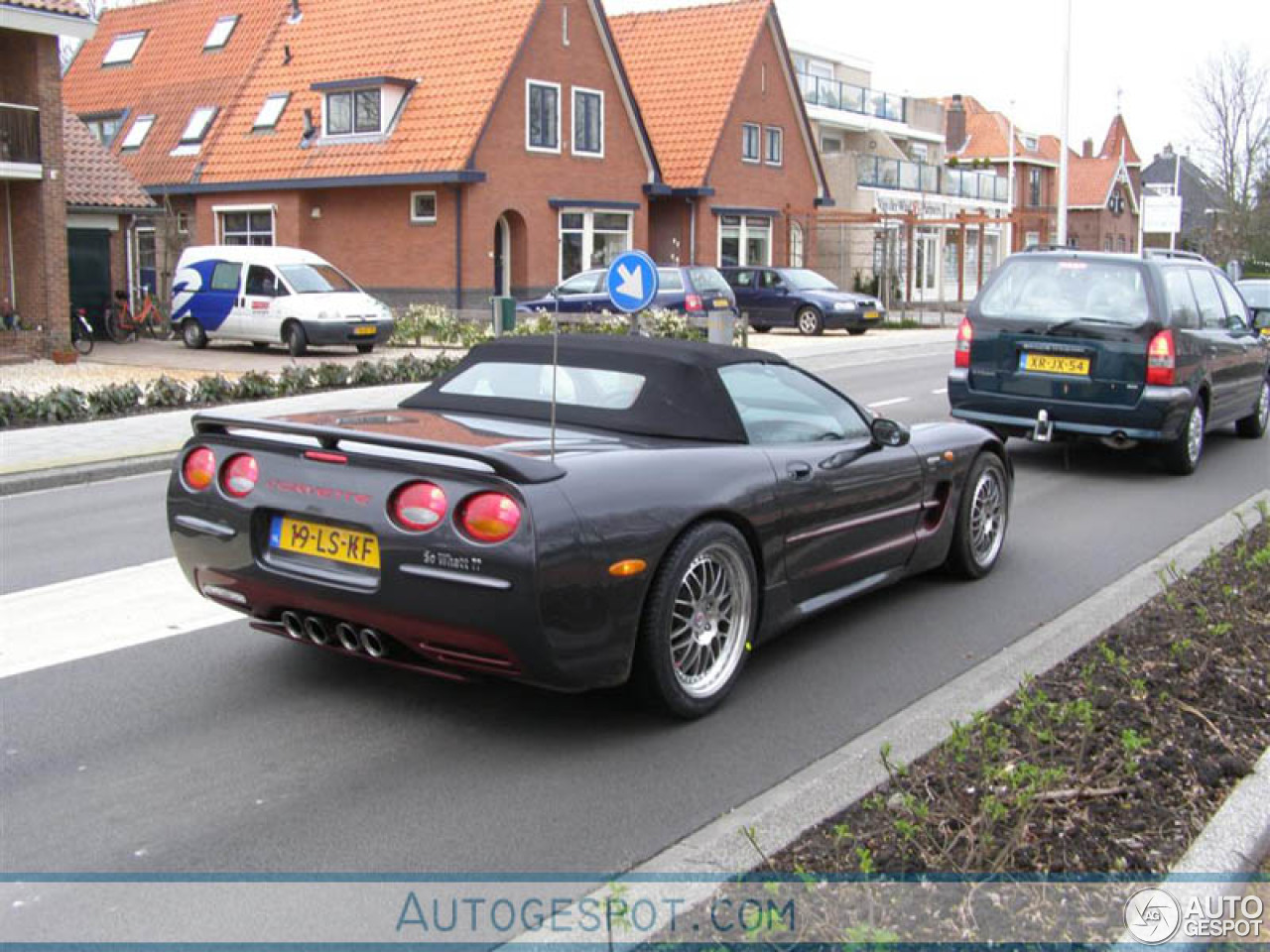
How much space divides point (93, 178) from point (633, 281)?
15984mm

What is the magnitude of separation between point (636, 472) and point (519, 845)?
145cm

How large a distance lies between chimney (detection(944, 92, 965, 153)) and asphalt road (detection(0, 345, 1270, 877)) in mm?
74295

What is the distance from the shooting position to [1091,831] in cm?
387

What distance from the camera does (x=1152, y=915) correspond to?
3.38 metres

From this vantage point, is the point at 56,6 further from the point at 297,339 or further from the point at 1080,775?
the point at 1080,775

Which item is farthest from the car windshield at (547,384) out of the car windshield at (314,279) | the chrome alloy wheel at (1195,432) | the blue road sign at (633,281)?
the car windshield at (314,279)

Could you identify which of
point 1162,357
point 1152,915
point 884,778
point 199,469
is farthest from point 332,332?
point 1152,915

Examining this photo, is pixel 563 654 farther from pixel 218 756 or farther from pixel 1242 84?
pixel 1242 84

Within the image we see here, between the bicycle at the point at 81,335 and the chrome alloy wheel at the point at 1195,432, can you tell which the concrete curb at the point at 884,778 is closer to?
the chrome alloy wheel at the point at 1195,432

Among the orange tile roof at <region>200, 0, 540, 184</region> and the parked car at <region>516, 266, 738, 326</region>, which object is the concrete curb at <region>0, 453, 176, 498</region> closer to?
the parked car at <region>516, 266, 738, 326</region>

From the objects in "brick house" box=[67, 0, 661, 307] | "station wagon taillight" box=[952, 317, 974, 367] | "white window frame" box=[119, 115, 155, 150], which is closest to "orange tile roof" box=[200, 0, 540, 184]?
"brick house" box=[67, 0, 661, 307]

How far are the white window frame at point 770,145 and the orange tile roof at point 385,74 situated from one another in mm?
11036

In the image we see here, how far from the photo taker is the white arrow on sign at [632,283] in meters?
15.9

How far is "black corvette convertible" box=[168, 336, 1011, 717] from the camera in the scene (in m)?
4.52
